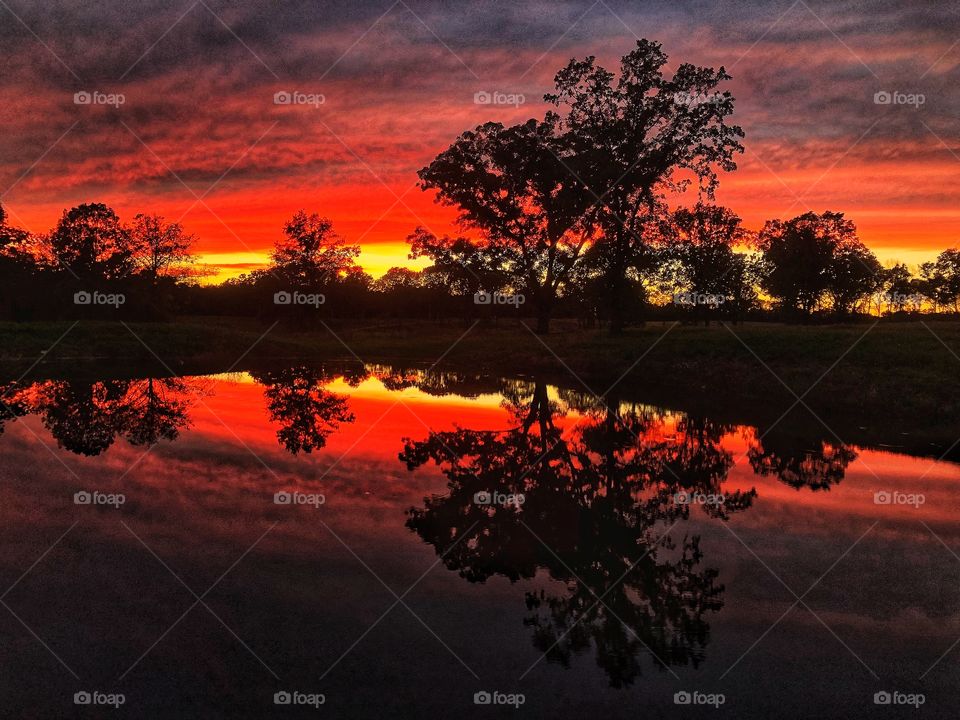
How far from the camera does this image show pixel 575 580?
9.07 m

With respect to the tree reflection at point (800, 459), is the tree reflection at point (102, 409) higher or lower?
higher

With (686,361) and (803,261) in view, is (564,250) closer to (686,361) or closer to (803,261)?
(686,361)

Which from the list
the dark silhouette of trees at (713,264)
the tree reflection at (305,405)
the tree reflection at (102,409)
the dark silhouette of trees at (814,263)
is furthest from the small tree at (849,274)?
the tree reflection at (102,409)

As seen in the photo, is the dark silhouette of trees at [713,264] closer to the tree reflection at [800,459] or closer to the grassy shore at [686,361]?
the grassy shore at [686,361]

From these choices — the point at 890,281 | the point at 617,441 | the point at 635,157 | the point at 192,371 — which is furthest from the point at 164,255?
the point at 890,281

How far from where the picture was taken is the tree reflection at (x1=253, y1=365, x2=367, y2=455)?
61.7 feet

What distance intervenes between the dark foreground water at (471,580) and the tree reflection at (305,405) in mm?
1189

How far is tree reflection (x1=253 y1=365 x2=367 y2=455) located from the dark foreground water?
119 centimetres

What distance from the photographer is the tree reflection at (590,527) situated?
7.72 m

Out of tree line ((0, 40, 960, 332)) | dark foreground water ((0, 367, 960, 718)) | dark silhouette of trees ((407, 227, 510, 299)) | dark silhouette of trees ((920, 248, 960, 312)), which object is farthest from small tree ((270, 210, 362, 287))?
dark silhouette of trees ((920, 248, 960, 312))

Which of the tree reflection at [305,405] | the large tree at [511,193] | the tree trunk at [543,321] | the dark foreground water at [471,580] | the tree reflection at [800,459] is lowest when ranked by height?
the dark foreground water at [471,580]

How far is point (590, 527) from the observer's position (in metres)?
11.3

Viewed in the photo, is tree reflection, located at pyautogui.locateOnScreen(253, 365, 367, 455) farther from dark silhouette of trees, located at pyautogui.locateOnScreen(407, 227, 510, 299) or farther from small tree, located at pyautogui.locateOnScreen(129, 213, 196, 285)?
small tree, located at pyautogui.locateOnScreen(129, 213, 196, 285)

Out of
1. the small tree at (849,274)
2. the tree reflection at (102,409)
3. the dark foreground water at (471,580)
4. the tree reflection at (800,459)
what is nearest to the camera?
the dark foreground water at (471,580)
